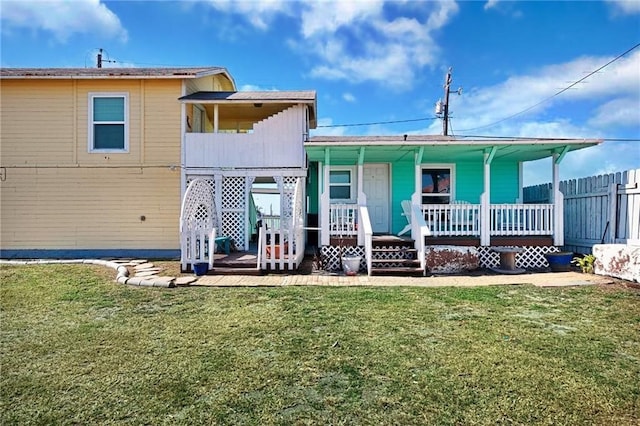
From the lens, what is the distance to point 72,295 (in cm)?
632

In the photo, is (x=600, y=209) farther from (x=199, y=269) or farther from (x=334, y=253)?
(x=199, y=269)

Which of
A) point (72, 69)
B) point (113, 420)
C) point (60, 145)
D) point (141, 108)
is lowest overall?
point (113, 420)

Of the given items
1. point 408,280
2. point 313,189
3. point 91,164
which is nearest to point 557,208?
point 408,280

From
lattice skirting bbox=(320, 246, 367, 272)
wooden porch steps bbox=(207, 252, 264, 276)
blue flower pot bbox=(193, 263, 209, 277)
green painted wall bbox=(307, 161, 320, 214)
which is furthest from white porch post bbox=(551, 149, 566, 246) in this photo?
blue flower pot bbox=(193, 263, 209, 277)

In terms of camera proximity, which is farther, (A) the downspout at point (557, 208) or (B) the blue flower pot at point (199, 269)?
(A) the downspout at point (557, 208)

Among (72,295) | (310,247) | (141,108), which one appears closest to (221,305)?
(72,295)

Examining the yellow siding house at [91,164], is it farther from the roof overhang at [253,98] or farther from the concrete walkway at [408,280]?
the concrete walkway at [408,280]

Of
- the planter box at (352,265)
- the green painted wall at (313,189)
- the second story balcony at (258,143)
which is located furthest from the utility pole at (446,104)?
the planter box at (352,265)

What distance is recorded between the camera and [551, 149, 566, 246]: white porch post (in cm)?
941

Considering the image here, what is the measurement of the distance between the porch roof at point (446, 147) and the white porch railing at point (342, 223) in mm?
1501

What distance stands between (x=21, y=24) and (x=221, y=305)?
1021 centimetres

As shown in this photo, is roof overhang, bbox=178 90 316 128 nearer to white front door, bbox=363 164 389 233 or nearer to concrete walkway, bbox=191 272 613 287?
white front door, bbox=363 164 389 233

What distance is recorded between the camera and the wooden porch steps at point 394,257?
848 centimetres

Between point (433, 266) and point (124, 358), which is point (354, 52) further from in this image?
point (124, 358)
